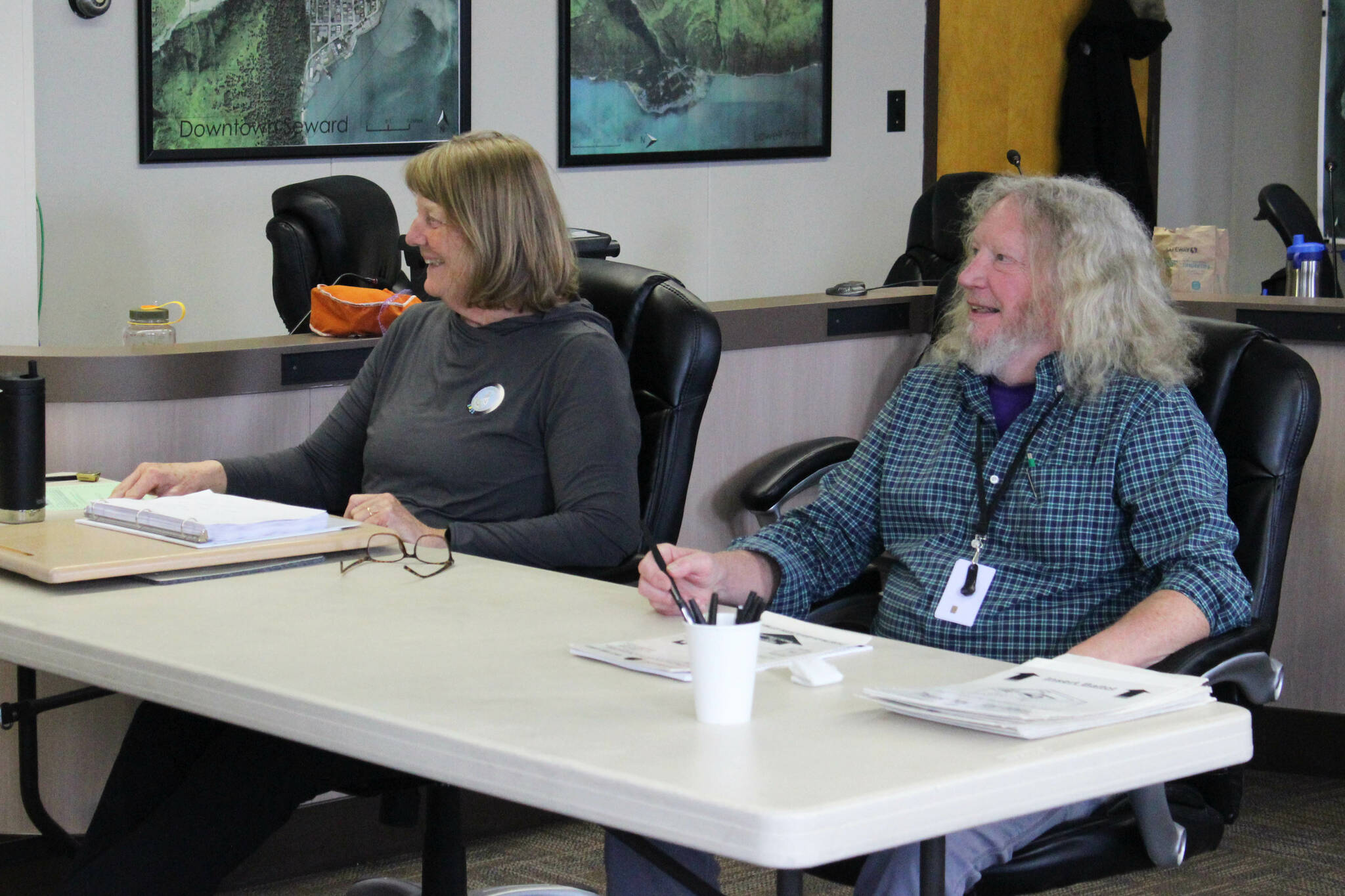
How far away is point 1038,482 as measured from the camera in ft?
6.94

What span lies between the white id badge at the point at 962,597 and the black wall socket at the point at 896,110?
4.43 meters

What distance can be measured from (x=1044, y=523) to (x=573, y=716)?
0.94 meters

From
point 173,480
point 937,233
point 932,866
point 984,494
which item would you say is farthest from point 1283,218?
point 932,866

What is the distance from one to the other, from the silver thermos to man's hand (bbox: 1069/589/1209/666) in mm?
2076

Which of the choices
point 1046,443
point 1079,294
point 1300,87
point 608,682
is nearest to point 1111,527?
point 1046,443

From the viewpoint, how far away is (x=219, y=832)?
183 cm

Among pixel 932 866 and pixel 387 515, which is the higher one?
pixel 387 515

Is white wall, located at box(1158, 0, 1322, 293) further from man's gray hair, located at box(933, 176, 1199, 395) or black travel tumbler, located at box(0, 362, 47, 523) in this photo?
black travel tumbler, located at box(0, 362, 47, 523)

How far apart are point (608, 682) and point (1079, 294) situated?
1017mm

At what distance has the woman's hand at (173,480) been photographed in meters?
2.28

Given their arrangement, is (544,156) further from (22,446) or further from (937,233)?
(22,446)

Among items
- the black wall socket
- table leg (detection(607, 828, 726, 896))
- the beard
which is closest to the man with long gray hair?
the beard

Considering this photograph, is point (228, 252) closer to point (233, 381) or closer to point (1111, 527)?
point (233, 381)

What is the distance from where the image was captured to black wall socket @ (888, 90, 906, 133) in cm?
632
